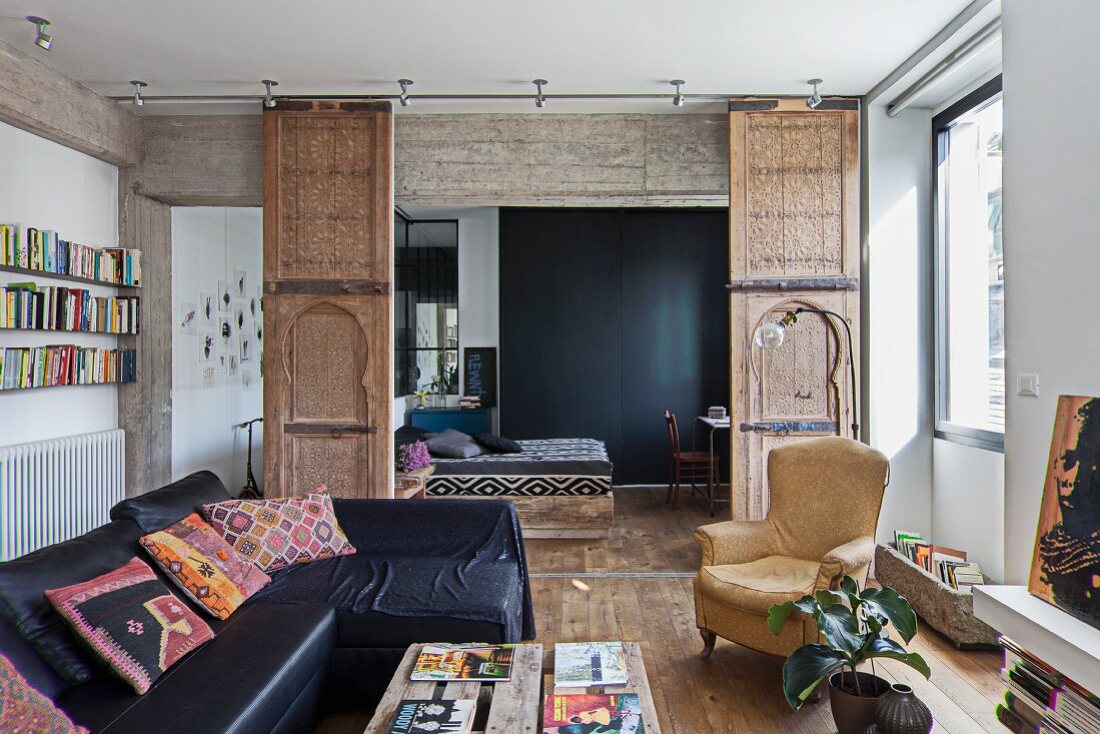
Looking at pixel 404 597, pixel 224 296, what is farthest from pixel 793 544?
pixel 224 296

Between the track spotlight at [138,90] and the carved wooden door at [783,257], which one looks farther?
the carved wooden door at [783,257]

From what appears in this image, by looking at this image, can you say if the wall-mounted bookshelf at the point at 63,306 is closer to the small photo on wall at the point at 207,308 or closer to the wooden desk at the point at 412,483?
the small photo on wall at the point at 207,308

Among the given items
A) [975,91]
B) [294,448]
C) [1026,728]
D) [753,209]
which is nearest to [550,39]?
[753,209]

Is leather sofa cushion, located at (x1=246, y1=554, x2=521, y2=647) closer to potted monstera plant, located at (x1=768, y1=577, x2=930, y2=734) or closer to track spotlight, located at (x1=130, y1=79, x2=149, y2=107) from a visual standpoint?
potted monstera plant, located at (x1=768, y1=577, x2=930, y2=734)

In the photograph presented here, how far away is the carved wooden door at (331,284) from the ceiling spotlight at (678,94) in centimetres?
186

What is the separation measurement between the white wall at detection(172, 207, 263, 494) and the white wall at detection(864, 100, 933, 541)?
4.86 m

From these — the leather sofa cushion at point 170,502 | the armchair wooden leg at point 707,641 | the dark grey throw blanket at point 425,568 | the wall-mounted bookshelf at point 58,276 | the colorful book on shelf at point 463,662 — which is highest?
the wall-mounted bookshelf at point 58,276

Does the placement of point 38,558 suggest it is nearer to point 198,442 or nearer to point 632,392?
point 198,442

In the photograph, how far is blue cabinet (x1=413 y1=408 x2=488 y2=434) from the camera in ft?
27.3

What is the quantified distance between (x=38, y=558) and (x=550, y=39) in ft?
11.0

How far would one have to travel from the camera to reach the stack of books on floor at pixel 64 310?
4062 mm

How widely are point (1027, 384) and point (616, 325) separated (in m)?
5.19

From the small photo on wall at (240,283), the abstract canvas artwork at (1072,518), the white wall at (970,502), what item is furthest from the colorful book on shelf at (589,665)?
the small photo on wall at (240,283)

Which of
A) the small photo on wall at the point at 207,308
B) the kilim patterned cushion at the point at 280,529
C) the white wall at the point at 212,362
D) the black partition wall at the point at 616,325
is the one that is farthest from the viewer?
the black partition wall at the point at 616,325
